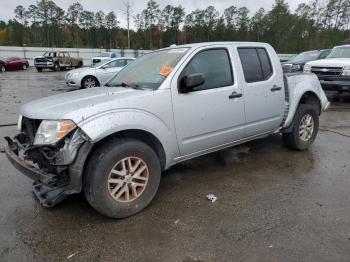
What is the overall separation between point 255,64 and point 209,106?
4.01ft

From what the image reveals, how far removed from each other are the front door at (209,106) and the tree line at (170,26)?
208 feet

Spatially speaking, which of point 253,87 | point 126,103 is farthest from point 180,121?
point 253,87

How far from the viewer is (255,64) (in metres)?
4.63

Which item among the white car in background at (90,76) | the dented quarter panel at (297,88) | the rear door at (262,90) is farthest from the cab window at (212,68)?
the white car in background at (90,76)

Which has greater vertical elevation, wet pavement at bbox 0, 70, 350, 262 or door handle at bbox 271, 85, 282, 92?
door handle at bbox 271, 85, 282, 92

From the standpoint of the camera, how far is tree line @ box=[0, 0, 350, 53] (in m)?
64.3

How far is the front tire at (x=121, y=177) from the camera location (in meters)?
3.08

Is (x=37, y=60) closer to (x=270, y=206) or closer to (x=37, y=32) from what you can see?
(x=270, y=206)

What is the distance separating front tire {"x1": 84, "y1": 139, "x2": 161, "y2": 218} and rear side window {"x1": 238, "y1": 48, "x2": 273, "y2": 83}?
193 cm

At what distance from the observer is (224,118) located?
412 cm

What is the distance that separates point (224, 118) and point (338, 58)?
363 inches

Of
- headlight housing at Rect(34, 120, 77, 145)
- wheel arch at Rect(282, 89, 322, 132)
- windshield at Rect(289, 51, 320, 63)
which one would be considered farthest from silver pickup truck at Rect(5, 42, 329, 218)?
windshield at Rect(289, 51, 320, 63)

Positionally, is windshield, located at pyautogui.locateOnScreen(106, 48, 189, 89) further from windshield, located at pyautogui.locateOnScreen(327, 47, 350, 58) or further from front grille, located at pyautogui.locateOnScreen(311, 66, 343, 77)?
windshield, located at pyautogui.locateOnScreen(327, 47, 350, 58)

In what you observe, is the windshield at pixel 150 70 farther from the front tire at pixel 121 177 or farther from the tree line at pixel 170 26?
the tree line at pixel 170 26
